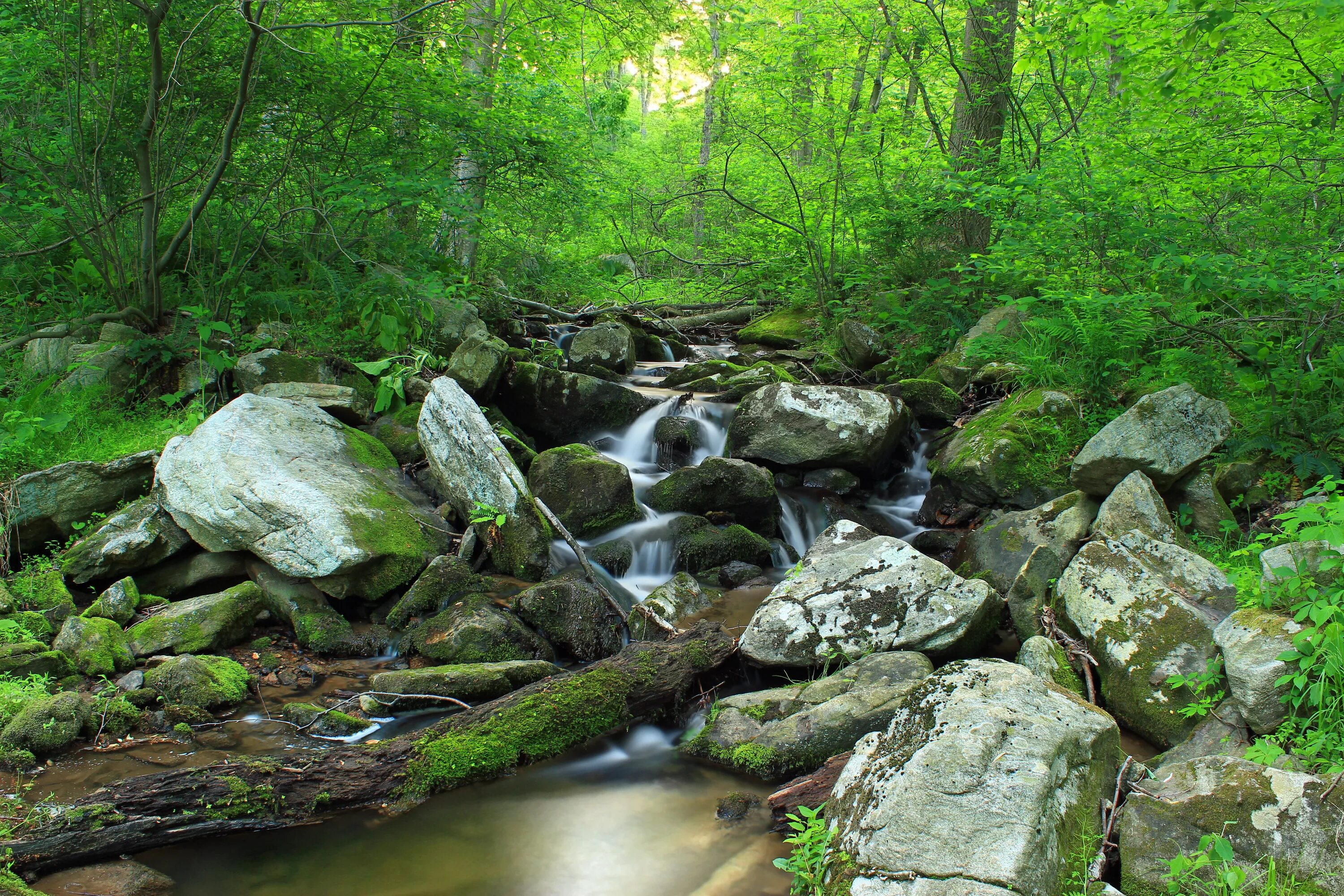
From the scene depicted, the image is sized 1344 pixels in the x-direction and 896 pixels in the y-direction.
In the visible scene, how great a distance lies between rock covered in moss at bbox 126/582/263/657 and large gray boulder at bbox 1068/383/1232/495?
20.3ft

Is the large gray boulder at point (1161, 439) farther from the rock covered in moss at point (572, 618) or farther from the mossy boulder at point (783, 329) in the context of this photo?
the mossy boulder at point (783, 329)

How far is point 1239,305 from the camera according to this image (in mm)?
6328

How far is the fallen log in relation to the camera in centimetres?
300

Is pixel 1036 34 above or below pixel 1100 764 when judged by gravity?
above

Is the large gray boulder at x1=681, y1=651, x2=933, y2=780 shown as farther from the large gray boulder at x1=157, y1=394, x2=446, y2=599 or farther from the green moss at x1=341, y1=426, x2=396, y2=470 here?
the green moss at x1=341, y1=426, x2=396, y2=470

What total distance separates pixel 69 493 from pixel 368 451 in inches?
84.3

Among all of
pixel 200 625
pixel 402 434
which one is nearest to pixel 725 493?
pixel 402 434

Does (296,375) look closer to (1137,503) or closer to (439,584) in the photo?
(439,584)

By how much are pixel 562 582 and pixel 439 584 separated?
37.8 inches

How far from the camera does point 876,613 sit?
15.1ft

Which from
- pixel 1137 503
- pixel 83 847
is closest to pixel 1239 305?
pixel 1137 503

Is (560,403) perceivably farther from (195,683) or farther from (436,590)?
(195,683)

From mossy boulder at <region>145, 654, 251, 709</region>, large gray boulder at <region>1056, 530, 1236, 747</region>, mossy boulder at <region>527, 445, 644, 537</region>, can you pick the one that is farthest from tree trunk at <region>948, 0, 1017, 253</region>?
mossy boulder at <region>145, 654, 251, 709</region>

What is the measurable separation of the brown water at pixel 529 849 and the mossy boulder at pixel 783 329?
29.5 feet
